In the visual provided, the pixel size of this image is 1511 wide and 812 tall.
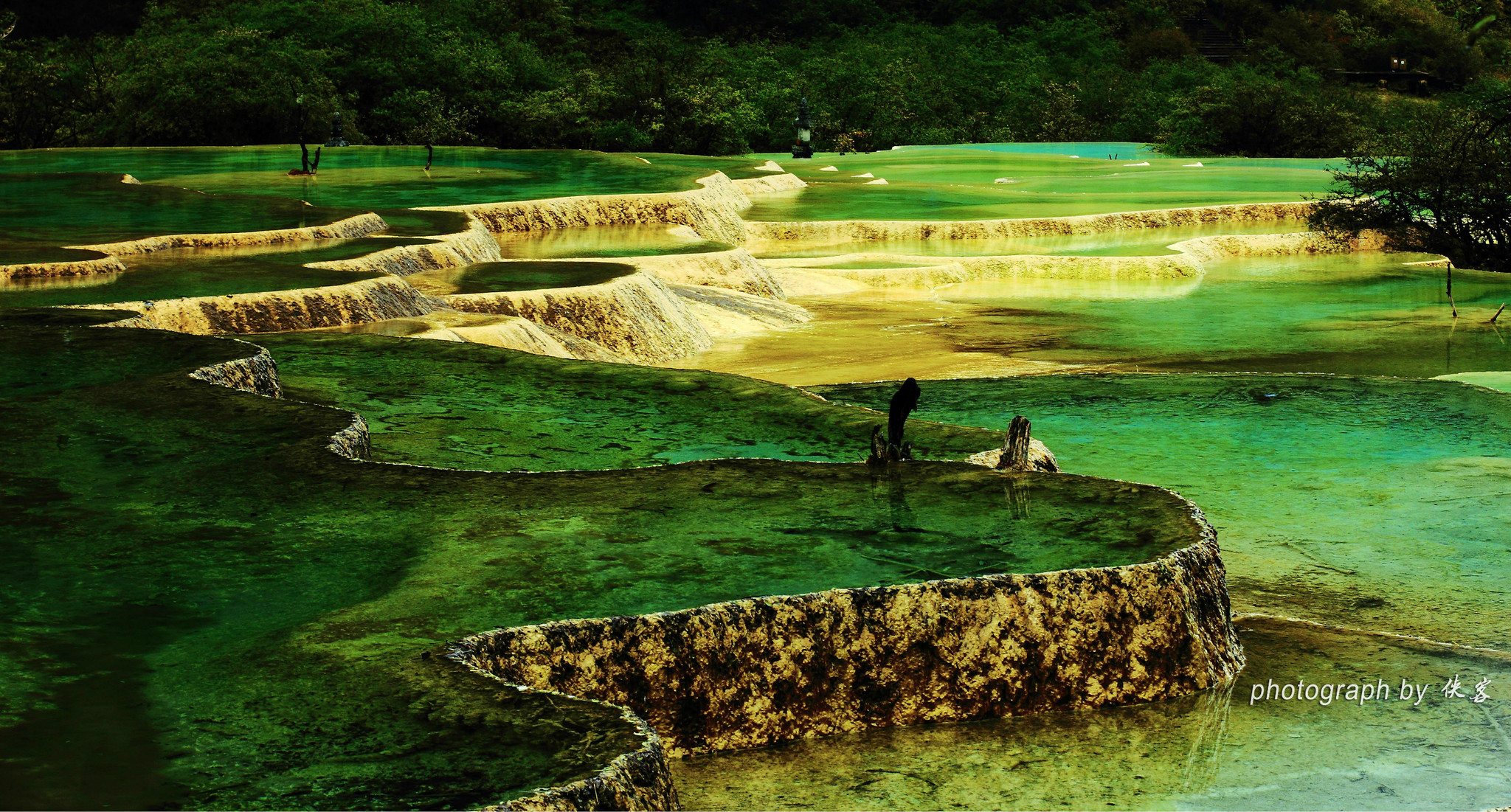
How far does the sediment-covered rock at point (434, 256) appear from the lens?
14750 mm

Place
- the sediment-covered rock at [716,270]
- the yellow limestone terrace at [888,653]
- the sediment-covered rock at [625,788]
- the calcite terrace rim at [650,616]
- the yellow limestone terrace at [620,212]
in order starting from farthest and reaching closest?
the yellow limestone terrace at [620,212], the sediment-covered rock at [716,270], the yellow limestone terrace at [888,653], the calcite terrace rim at [650,616], the sediment-covered rock at [625,788]

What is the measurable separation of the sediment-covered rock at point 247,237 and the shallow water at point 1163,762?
11.2m

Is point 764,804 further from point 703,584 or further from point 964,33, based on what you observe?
point 964,33

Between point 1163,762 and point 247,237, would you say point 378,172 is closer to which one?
point 247,237

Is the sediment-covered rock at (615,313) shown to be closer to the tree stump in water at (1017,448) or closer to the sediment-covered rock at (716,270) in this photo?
the sediment-covered rock at (716,270)

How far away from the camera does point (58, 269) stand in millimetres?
13062

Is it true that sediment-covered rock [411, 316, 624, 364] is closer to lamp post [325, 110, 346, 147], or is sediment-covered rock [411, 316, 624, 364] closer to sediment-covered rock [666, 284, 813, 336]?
sediment-covered rock [666, 284, 813, 336]

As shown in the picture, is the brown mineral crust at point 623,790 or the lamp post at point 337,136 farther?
the lamp post at point 337,136

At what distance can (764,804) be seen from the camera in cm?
503

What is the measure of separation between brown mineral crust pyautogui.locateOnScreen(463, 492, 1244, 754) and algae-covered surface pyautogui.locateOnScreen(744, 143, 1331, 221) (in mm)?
20906

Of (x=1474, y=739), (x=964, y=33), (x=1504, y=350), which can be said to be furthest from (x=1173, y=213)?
(x=964, y=33)

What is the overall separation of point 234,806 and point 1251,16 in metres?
68.6

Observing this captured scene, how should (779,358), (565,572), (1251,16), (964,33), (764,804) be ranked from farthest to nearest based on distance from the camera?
(1251,16), (964,33), (779,358), (565,572), (764,804)

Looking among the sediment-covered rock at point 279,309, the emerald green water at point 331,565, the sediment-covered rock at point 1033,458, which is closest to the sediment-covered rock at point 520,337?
the sediment-covered rock at point 279,309
